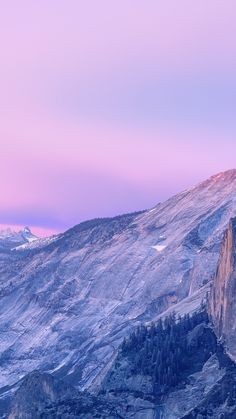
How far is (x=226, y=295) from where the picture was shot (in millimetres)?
178125

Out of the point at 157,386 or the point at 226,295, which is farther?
the point at 226,295

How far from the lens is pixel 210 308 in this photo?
608 feet

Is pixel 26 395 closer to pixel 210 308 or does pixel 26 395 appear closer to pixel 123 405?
pixel 123 405

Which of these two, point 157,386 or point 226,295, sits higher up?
point 226,295

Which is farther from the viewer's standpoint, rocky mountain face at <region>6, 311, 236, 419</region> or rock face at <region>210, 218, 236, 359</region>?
rock face at <region>210, 218, 236, 359</region>

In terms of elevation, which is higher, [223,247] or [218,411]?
[223,247]

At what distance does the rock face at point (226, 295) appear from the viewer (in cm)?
16950

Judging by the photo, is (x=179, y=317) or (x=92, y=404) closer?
(x=92, y=404)

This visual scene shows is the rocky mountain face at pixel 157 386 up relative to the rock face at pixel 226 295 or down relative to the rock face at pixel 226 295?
down

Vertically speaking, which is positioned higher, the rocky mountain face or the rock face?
the rock face

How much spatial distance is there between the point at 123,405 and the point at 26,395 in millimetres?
18119

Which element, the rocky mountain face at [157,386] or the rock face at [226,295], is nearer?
the rocky mountain face at [157,386]

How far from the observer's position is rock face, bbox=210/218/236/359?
16950 cm

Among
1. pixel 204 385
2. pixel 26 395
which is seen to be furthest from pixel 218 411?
pixel 26 395
